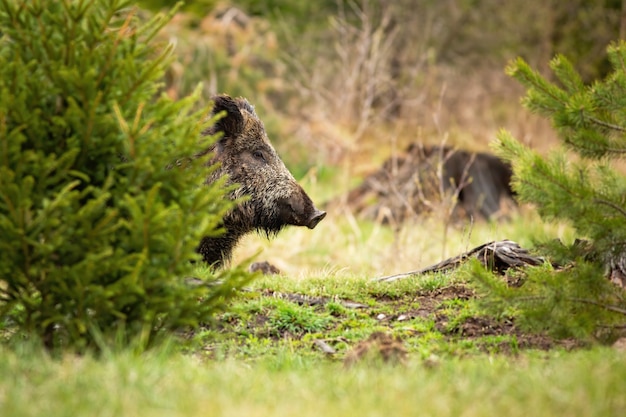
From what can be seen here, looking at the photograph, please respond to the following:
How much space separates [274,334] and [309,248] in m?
6.98

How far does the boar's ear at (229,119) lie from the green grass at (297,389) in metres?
3.71

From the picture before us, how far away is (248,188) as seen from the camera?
7684mm

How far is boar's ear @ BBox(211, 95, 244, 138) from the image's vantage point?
7.64m

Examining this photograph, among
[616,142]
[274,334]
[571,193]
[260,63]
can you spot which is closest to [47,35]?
[274,334]

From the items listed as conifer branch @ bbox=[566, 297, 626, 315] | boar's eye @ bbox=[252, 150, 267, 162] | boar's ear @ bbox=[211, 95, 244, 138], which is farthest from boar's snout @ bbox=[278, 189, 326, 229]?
conifer branch @ bbox=[566, 297, 626, 315]

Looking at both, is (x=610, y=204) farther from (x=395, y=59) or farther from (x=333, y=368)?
(x=395, y=59)

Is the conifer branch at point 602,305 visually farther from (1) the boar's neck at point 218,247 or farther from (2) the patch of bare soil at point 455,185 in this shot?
(2) the patch of bare soil at point 455,185

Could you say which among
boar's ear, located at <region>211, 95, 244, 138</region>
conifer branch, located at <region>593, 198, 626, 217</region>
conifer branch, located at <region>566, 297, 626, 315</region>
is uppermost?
boar's ear, located at <region>211, 95, 244, 138</region>

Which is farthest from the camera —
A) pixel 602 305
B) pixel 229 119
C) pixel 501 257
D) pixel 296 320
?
pixel 229 119

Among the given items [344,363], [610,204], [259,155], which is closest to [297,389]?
[344,363]

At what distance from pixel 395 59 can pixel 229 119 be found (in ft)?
49.0

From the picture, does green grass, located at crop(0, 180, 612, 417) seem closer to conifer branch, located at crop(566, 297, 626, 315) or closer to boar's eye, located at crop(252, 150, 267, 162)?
conifer branch, located at crop(566, 297, 626, 315)

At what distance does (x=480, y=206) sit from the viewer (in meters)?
14.2

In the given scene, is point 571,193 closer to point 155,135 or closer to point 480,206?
point 155,135
